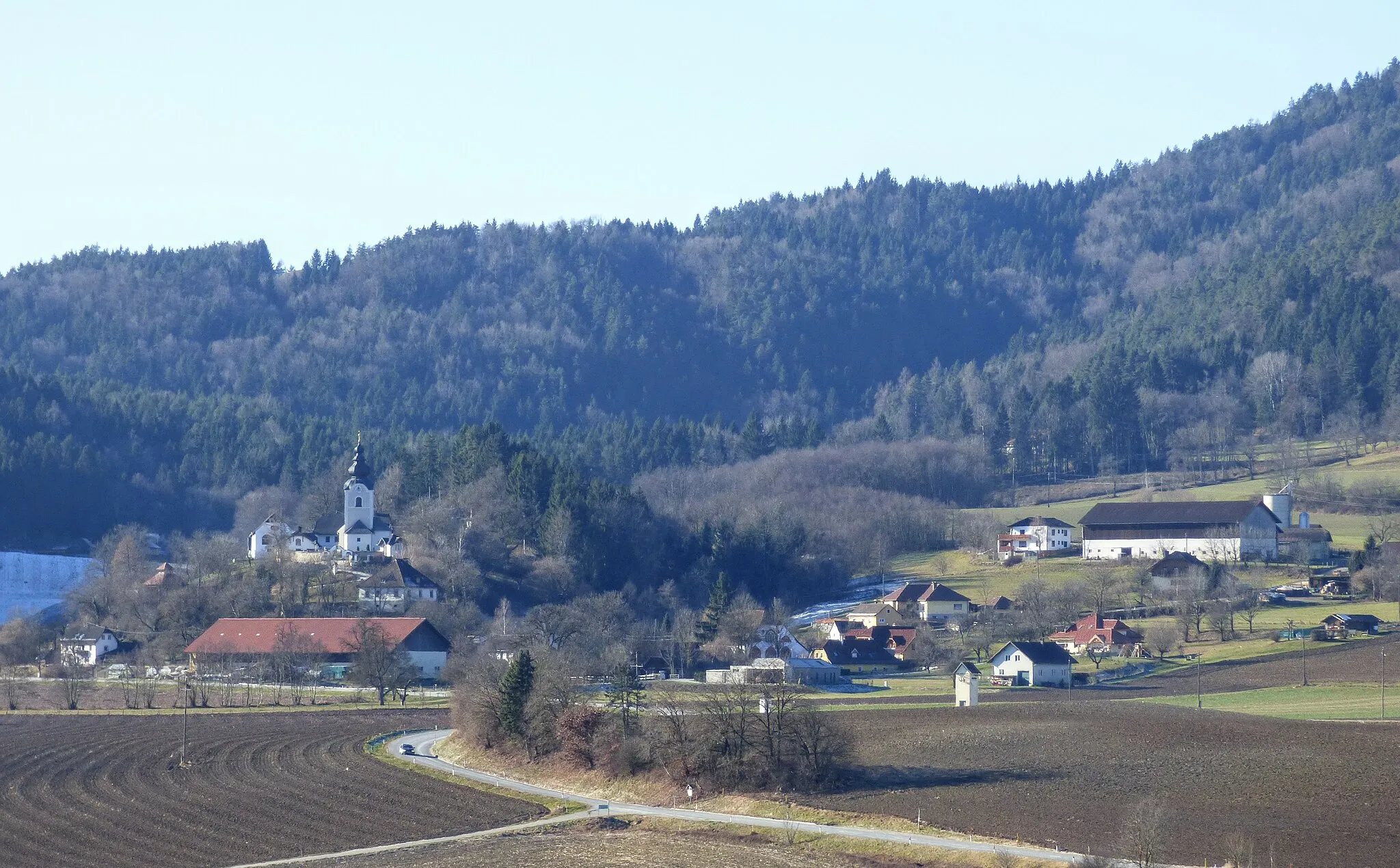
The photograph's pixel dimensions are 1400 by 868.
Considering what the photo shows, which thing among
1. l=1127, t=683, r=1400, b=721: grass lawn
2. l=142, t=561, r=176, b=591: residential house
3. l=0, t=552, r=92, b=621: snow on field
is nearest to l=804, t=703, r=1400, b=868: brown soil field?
l=1127, t=683, r=1400, b=721: grass lawn

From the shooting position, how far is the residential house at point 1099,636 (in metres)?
86.8

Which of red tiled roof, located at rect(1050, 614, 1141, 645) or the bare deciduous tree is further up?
red tiled roof, located at rect(1050, 614, 1141, 645)

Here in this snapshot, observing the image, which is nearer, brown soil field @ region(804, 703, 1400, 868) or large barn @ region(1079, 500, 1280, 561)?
brown soil field @ region(804, 703, 1400, 868)

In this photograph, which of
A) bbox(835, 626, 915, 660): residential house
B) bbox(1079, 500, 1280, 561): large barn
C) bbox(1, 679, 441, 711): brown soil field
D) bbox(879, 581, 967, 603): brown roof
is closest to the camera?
bbox(1, 679, 441, 711): brown soil field

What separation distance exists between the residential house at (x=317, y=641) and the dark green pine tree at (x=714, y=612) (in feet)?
45.6

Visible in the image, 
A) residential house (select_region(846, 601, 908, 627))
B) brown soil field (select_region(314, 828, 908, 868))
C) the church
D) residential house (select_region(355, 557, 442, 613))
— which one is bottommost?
brown soil field (select_region(314, 828, 908, 868))

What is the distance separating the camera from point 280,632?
87.2 metres

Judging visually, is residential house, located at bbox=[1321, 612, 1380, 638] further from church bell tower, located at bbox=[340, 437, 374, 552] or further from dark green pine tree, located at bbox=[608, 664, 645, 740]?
church bell tower, located at bbox=[340, 437, 374, 552]

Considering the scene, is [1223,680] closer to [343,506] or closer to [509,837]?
[509,837]

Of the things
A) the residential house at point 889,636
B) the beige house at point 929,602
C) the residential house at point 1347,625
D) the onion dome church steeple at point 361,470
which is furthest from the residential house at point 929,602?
the onion dome church steeple at point 361,470

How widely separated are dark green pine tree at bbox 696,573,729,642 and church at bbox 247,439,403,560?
21090mm

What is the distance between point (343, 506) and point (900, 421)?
87022 mm

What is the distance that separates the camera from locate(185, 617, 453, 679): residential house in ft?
284

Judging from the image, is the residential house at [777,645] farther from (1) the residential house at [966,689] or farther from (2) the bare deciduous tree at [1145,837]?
(2) the bare deciduous tree at [1145,837]
